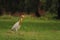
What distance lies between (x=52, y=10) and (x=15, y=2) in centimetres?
564

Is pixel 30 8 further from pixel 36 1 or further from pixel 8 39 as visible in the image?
pixel 8 39

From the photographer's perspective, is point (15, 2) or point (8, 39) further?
point (15, 2)

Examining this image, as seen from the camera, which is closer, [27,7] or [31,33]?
[31,33]

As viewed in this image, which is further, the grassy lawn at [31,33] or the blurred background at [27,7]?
the blurred background at [27,7]

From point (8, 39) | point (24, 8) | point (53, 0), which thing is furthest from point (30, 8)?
point (8, 39)

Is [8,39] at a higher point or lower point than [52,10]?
higher

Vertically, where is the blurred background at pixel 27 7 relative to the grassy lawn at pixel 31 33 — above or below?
below

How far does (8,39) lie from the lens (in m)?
10.2

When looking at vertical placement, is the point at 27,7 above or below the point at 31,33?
below

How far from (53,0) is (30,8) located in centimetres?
346

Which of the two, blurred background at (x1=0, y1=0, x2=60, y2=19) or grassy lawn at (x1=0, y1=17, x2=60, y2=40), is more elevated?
grassy lawn at (x1=0, y1=17, x2=60, y2=40)

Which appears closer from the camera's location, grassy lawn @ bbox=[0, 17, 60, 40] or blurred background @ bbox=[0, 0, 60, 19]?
grassy lawn @ bbox=[0, 17, 60, 40]

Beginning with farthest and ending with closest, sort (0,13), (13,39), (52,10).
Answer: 1. (52,10)
2. (0,13)
3. (13,39)

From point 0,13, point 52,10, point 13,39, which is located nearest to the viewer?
point 13,39
